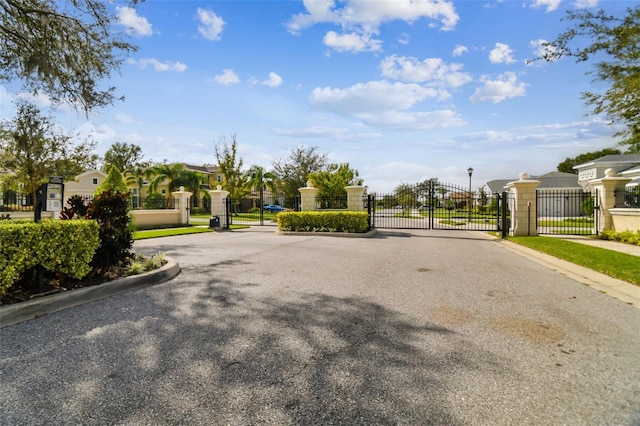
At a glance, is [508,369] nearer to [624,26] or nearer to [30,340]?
[30,340]

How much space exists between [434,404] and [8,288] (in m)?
5.36

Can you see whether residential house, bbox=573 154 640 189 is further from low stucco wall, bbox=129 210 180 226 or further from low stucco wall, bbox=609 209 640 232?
low stucco wall, bbox=129 210 180 226

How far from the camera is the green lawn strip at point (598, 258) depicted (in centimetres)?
719

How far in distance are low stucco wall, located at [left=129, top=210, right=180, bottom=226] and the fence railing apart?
22.4m

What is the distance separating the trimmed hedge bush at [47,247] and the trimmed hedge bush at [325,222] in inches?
449

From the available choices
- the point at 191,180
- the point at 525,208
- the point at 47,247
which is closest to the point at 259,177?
the point at 191,180

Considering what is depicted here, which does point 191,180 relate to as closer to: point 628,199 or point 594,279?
point 628,199

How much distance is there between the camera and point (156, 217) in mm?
20859

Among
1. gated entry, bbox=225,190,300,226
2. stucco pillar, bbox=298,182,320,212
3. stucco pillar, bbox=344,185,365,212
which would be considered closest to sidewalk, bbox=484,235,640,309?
stucco pillar, bbox=344,185,365,212

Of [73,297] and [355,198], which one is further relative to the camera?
[355,198]

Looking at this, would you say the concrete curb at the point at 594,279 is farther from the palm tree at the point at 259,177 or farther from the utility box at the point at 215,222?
the palm tree at the point at 259,177

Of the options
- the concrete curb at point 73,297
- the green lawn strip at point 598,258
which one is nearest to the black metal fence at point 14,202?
the concrete curb at point 73,297

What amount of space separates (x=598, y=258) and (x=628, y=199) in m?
8.02

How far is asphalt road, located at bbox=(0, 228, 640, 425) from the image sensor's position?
257 centimetres
